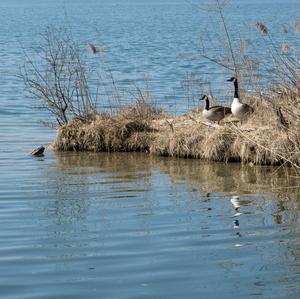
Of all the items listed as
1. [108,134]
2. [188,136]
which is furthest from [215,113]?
[108,134]

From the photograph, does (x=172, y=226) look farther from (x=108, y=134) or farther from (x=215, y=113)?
(x=108, y=134)

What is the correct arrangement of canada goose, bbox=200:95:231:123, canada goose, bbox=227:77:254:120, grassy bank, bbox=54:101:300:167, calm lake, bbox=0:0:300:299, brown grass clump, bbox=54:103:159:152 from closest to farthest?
1. calm lake, bbox=0:0:300:299
2. grassy bank, bbox=54:101:300:167
3. canada goose, bbox=227:77:254:120
4. canada goose, bbox=200:95:231:123
5. brown grass clump, bbox=54:103:159:152

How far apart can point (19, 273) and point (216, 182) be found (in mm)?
5104

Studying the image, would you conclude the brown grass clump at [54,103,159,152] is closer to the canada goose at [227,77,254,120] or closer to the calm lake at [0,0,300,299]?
the calm lake at [0,0,300,299]

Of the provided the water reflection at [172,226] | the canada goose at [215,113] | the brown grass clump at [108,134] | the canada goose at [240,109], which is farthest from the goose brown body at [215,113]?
the brown grass clump at [108,134]

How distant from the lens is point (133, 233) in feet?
32.0

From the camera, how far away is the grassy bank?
13.4 m

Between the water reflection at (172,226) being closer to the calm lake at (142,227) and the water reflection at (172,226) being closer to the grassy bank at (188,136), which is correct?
the calm lake at (142,227)

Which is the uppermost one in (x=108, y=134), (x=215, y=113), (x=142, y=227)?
(x=215, y=113)

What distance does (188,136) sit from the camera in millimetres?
14602

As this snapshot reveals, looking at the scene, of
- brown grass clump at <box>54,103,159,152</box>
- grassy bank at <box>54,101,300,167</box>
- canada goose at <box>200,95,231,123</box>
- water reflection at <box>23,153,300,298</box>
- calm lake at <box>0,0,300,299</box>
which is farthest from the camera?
brown grass clump at <box>54,103,159,152</box>

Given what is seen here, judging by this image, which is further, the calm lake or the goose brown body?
the goose brown body

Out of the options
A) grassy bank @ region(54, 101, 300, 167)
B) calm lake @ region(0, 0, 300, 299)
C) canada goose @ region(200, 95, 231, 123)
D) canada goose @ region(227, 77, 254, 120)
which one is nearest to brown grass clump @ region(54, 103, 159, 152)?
grassy bank @ region(54, 101, 300, 167)

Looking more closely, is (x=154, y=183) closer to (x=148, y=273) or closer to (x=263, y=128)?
(x=263, y=128)
